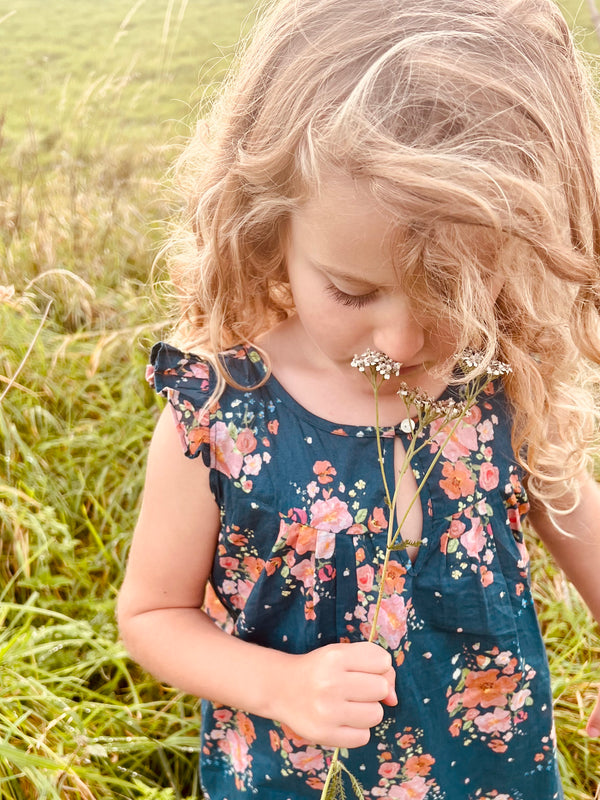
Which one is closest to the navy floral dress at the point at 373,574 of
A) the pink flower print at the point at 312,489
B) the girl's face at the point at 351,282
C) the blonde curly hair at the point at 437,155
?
the pink flower print at the point at 312,489

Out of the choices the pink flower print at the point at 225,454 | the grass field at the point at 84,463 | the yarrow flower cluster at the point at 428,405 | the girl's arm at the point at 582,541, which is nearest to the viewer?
the yarrow flower cluster at the point at 428,405

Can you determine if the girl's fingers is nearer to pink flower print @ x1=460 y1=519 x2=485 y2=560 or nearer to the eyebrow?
pink flower print @ x1=460 y1=519 x2=485 y2=560

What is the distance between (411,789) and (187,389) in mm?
853

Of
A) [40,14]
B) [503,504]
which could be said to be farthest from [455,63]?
[40,14]

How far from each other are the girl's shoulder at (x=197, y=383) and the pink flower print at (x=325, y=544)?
0.76 feet

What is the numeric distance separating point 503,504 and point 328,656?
51cm

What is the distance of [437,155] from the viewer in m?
1.14

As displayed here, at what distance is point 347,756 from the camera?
1570 mm

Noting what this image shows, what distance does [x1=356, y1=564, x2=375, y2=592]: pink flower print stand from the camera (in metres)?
1.50

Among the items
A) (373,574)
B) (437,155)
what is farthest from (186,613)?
(437,155)

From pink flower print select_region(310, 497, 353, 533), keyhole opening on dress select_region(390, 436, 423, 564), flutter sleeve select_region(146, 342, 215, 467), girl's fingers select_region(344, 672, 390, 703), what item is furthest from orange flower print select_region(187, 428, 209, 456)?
girl's fingers select_region(344, 672, 390, 703)

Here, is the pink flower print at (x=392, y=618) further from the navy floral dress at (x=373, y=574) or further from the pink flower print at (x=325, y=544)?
the pink flower print at (x=325, y=544)

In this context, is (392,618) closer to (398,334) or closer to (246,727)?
(246,727)

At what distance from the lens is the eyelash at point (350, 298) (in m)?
1.25
